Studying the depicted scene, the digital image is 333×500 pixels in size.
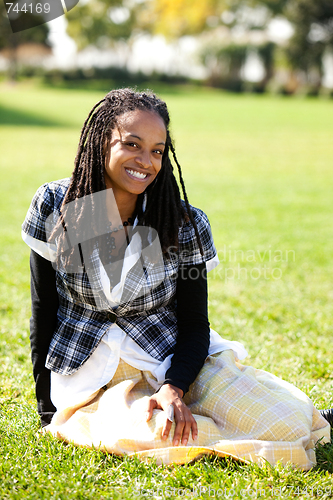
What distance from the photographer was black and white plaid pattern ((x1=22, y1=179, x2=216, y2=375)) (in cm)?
236

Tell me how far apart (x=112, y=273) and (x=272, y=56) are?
52.2 meters

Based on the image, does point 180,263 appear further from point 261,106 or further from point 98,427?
point 261,106

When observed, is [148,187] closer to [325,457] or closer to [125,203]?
[125,203]

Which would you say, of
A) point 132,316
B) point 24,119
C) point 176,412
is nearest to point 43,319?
point 132,316

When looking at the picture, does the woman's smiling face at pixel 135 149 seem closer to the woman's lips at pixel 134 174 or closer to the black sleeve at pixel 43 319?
the woman's lips at pixel 134 174

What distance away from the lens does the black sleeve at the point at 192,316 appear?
7.86 feet

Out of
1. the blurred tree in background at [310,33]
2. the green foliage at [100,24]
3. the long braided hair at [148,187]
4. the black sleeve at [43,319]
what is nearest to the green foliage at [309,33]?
the blurred tree in background at [310,33]

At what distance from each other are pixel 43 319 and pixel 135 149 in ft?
2.91

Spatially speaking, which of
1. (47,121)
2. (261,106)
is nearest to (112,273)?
(47,121)

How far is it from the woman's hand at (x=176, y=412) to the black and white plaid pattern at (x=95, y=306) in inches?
9.3

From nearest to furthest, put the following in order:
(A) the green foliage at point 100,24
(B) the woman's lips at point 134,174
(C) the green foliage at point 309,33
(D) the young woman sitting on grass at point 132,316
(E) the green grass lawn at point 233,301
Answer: (E) the green grass lawn at point 233,301
(D) the young woman sitting on grass at point 132,316
(B) the woman's lips at point 134,174
(C) the green foliage at point 309,33
(A) the green foliage at point 100,24

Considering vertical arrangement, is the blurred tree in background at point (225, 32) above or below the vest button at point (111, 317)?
above

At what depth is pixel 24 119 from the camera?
2200 centimetres

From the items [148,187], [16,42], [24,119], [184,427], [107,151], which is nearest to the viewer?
[184,427]
